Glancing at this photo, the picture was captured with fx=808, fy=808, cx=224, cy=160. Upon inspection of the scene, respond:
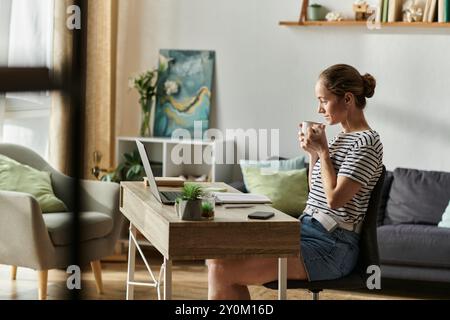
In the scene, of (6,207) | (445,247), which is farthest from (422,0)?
(6,207)

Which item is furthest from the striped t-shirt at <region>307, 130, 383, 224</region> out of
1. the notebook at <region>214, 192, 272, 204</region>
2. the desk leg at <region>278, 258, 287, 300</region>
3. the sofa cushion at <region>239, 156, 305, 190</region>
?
the sofa cushion at <region>239, 156, 305, 190</region>

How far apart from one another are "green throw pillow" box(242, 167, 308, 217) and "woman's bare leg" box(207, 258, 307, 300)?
6.86 ft

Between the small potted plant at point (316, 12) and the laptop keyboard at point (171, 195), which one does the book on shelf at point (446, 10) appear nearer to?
the small potted plant at point (316, 12)

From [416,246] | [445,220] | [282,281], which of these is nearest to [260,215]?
[282,281]

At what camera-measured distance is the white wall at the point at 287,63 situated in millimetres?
4934

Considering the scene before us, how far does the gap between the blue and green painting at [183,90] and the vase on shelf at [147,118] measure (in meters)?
0.06

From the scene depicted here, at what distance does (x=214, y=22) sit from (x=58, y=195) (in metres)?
1.68

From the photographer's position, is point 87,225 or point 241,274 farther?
point 87,225

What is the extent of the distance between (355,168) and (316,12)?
8.86ft

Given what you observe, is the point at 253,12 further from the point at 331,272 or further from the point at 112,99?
the point at 331,272

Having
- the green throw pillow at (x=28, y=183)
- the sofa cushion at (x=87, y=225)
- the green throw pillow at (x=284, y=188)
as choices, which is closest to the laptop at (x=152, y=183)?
the sofa cushion at (x=87, y=225)

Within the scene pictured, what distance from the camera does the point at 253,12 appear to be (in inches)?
207

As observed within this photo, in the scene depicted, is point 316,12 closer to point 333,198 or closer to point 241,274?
point 333,198

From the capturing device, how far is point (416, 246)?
4.17 metres
